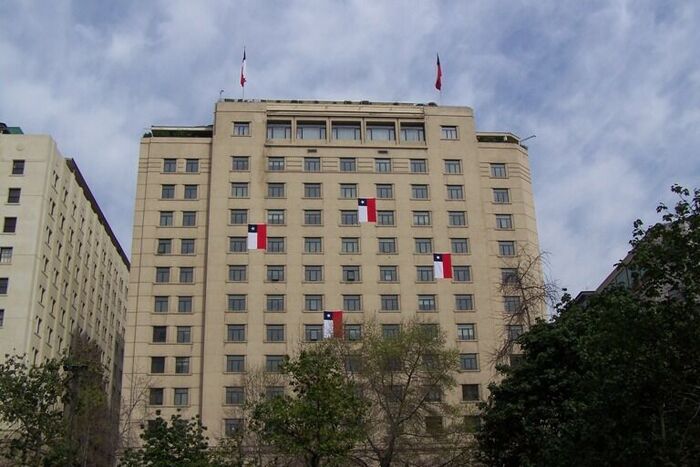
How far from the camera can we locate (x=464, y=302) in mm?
67125

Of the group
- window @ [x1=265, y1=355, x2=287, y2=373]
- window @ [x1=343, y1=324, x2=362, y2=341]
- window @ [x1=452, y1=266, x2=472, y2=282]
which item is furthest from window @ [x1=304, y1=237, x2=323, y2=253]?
window @ [x1=452, y1=266, x2=472, y2=282]

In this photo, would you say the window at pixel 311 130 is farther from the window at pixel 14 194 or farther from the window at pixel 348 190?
the window at pixel 14 194

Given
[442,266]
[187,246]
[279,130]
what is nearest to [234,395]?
[187,246]

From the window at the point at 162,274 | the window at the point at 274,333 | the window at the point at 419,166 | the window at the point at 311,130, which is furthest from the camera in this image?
the window at the point at 311,130

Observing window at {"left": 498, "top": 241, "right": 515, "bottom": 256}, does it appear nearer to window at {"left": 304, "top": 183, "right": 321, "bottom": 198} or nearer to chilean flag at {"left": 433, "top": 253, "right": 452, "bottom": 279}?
chilean flag at {"left": 433, "top": 253, "right": 452, "bottom": 279}

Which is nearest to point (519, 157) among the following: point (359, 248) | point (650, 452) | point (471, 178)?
point (471, 178)

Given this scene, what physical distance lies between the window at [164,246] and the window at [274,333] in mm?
11064

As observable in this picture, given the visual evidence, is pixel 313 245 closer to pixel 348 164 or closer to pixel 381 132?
pixel 348 164

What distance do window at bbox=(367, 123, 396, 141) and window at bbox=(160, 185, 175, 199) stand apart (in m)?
18.5

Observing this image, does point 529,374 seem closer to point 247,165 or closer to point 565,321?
point 565,321

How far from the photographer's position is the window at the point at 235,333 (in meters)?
64.6

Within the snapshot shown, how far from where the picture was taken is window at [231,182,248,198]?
68938 mm

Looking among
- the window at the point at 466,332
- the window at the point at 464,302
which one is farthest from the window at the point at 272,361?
the window at the point at 464,302

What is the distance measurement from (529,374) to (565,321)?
2.50 metres
